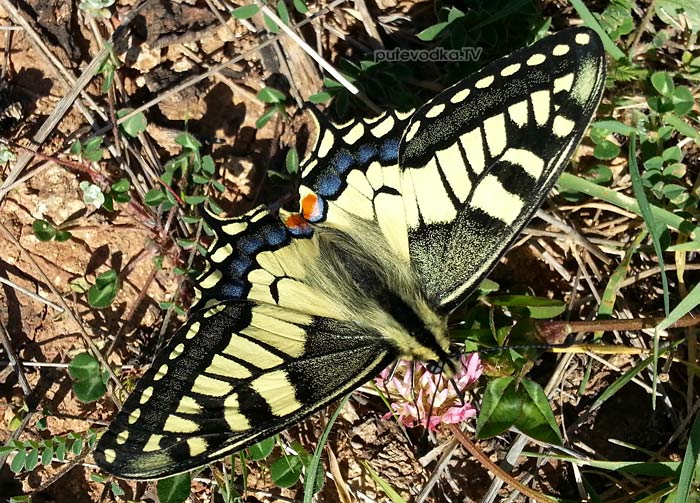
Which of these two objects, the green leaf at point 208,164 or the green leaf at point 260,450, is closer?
the green leaf at point 260,450

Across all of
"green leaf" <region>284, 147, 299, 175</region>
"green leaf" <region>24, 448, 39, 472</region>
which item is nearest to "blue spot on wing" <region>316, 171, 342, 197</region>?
"green leaf" <region>284, 147, 299, 175</region>

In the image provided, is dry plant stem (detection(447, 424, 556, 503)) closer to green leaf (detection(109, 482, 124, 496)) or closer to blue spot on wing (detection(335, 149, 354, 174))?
blue spot on wing (detection(335, 149, 354, 174))

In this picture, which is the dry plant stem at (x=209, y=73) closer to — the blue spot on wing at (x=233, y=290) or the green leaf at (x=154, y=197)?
the green leaf at (x=154, y=197)

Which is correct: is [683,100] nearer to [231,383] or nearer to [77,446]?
[231,383]

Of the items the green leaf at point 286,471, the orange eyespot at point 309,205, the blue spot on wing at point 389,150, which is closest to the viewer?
the blue spot on wing at point 389,150

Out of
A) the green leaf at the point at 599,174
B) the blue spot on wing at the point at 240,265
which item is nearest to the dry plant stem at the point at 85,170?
the blue spot on wing at the point at 240,265

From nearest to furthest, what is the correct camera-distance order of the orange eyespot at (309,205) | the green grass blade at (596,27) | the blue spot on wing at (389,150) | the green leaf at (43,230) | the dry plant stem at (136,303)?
the blue spot on wing at (389,150) → the orange eyespot at (309,205) → the green grass blade at (596,27) → the green leaf at (43,230) → the dry plant stem at (136,303)

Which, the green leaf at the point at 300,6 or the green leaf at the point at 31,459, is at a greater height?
the green leaf at the point at 300,6

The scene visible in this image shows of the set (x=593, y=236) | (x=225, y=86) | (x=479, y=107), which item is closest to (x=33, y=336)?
(x=225, y=86)
